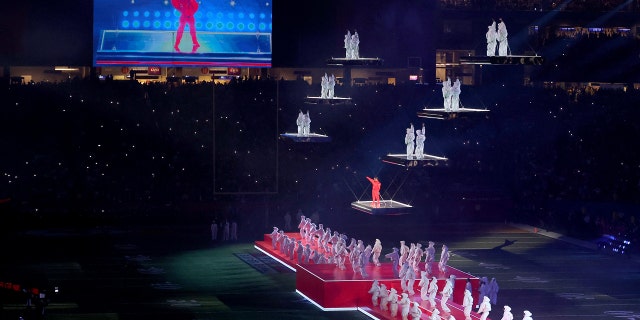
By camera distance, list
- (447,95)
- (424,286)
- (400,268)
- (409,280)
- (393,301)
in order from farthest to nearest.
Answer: (447,95) < (400,268) < (409,280) < (424,286) < (393,301)

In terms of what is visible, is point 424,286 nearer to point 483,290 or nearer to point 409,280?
point 409,280

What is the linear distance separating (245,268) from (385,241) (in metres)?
7.82

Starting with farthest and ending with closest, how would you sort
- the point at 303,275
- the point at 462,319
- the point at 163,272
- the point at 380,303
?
the point at 163,272
the point at 303,275
the point at 380,303
the point at 462,319

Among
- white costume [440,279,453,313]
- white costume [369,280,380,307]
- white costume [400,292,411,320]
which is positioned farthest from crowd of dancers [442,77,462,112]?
white costume [400,292,411,320]

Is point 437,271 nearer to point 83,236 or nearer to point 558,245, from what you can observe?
point 558,245

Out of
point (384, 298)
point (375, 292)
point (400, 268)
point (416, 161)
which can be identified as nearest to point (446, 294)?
point (384, 298)

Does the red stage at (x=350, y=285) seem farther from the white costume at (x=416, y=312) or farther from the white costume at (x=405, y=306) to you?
the white costume at (x=416, y=312)

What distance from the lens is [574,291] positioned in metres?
39.7

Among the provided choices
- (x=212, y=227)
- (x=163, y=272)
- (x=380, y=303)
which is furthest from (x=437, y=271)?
(x=212, y=227)

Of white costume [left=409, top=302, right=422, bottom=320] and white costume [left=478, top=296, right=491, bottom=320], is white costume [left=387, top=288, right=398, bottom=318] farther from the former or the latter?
white costume [left=478, top=296, right=491, bottom=320]

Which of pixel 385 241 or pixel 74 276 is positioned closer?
pixel 74 276

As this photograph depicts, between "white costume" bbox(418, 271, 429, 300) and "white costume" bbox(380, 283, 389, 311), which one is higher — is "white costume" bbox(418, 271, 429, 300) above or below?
above

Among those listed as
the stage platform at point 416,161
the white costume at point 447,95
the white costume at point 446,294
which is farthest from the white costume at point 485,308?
the white costume at point 447,95

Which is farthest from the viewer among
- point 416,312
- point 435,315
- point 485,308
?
point 416,312
